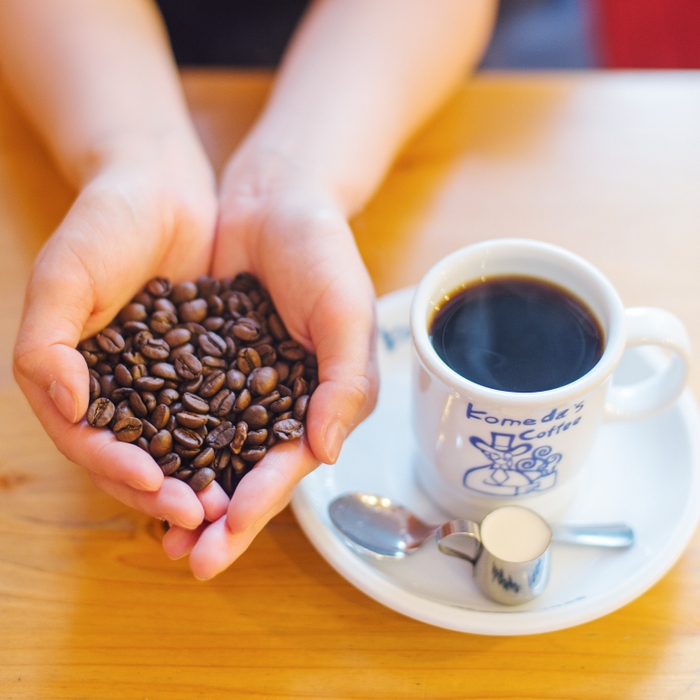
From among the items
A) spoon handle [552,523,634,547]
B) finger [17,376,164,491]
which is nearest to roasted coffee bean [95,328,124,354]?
finger [17,376,164,491]

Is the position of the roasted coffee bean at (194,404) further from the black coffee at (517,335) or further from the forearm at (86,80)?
the forearm at (86,80)

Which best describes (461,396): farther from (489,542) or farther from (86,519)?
(86,519)

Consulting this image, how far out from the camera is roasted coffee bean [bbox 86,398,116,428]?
86 cm

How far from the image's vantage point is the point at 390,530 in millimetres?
920

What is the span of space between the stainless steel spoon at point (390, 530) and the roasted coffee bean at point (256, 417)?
15cm

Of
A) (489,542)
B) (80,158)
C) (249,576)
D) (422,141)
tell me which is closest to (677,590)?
(489,542)

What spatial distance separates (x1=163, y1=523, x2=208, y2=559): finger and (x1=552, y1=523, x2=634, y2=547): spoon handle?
0.45 meters

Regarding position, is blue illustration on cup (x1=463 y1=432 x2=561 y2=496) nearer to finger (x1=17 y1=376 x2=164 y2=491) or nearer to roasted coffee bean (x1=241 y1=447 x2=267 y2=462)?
roasted coffee bean (x1=241 y1=447 x2=267 y2=462)

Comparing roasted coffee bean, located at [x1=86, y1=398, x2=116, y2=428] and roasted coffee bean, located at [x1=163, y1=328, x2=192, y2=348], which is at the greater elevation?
A: roasted coffee bean, located at [x1=163, y1=328, x2=192, y2=348]

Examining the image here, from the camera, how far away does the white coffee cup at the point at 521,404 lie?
782 millimetres

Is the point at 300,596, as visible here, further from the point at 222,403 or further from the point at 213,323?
the point at 213,323

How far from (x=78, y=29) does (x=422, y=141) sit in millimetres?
713

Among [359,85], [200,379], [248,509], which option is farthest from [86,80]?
[248,509]

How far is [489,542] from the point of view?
827 millimetres
